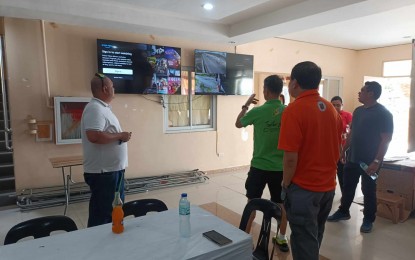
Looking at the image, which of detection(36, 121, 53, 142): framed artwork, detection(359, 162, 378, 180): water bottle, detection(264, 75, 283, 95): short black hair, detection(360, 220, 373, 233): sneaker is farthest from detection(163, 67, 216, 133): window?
detection(360, 220, 373, 233): sneaker

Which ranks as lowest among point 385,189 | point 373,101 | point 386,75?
point 385,189

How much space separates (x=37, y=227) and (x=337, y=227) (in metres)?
2.88

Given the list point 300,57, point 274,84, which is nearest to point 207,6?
point 274,84

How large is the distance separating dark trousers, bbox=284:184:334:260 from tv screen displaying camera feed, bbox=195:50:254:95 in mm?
3714

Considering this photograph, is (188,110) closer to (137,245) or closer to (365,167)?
(365,167)

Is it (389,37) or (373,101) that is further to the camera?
(389,37)

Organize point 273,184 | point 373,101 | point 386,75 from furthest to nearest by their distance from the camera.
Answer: point 386,75, point 373,101, point 273,184

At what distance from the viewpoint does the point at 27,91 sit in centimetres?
388

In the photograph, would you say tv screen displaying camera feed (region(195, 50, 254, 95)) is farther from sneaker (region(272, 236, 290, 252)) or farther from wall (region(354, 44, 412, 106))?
wall (region(354, 44, 412, 106))

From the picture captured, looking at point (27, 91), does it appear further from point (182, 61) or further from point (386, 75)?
point (386, 75)

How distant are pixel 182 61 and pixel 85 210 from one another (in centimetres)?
285

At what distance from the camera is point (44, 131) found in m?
3.97

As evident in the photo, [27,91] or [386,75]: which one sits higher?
[386,75]

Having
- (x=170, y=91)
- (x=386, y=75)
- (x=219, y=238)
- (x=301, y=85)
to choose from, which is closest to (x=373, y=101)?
(x=301, y=85)
